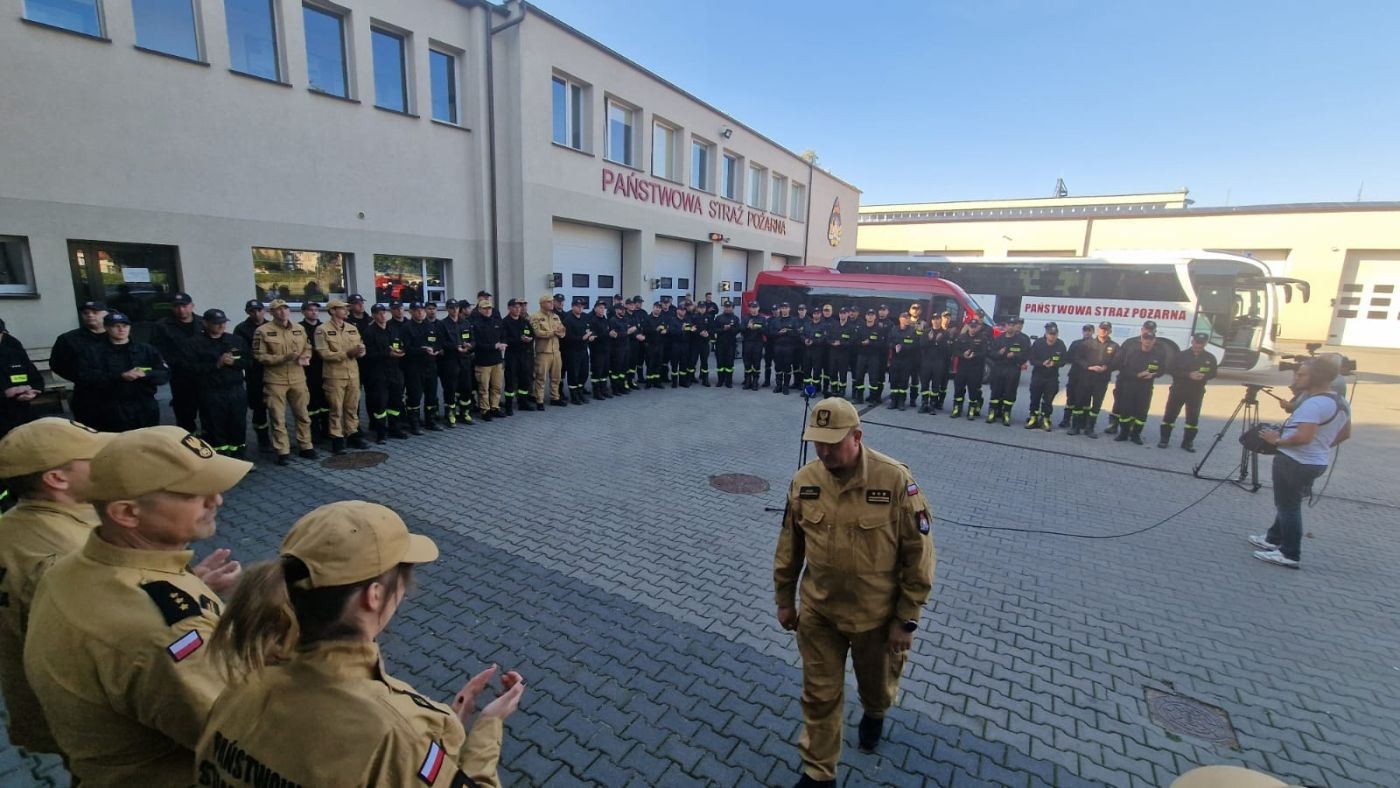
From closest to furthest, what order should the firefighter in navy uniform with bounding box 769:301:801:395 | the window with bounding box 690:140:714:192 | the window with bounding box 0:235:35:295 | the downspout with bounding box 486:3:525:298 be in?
the window with bounding box 0:235:35:295
the downspout with bounding box 486:3:525:298
the firefighter in navy uniform with bounding box 769:301:801:395
the window with bounding box 690:140:714:192

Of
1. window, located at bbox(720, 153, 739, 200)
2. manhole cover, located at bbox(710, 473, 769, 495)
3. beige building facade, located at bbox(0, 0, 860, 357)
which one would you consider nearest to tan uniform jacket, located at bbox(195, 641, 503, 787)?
manhole cover, located at bbox(710, 473, 769, 495)

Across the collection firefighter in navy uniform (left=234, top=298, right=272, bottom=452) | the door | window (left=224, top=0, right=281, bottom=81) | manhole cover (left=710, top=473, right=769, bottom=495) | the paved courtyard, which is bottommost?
the paved courtyard

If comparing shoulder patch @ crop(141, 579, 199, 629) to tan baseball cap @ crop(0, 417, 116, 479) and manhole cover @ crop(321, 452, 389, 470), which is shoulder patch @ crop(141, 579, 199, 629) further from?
manhole cover @ crop(321, 452, 389, 470)

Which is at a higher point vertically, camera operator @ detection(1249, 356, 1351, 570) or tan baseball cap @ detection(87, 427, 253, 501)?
tan baseball cap @ detection(87, 427, 253, 501)

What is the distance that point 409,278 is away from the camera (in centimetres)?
1294

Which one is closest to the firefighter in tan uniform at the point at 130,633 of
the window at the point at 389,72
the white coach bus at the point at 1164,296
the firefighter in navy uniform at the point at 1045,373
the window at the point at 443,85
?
the firefighter in navy uniform at the point at 1045,373

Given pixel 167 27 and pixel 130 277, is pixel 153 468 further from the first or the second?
pixel 167 27

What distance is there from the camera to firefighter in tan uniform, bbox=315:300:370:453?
7551mm

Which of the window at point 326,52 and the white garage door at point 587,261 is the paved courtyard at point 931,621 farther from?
the white garage door at point 587,261

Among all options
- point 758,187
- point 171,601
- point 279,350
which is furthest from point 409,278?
point 758,187

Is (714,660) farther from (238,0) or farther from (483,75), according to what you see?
(483,75)

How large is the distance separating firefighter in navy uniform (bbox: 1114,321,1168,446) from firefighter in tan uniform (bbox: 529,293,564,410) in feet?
33.0

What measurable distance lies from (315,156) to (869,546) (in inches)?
488

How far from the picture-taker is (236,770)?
1262 millimetres
